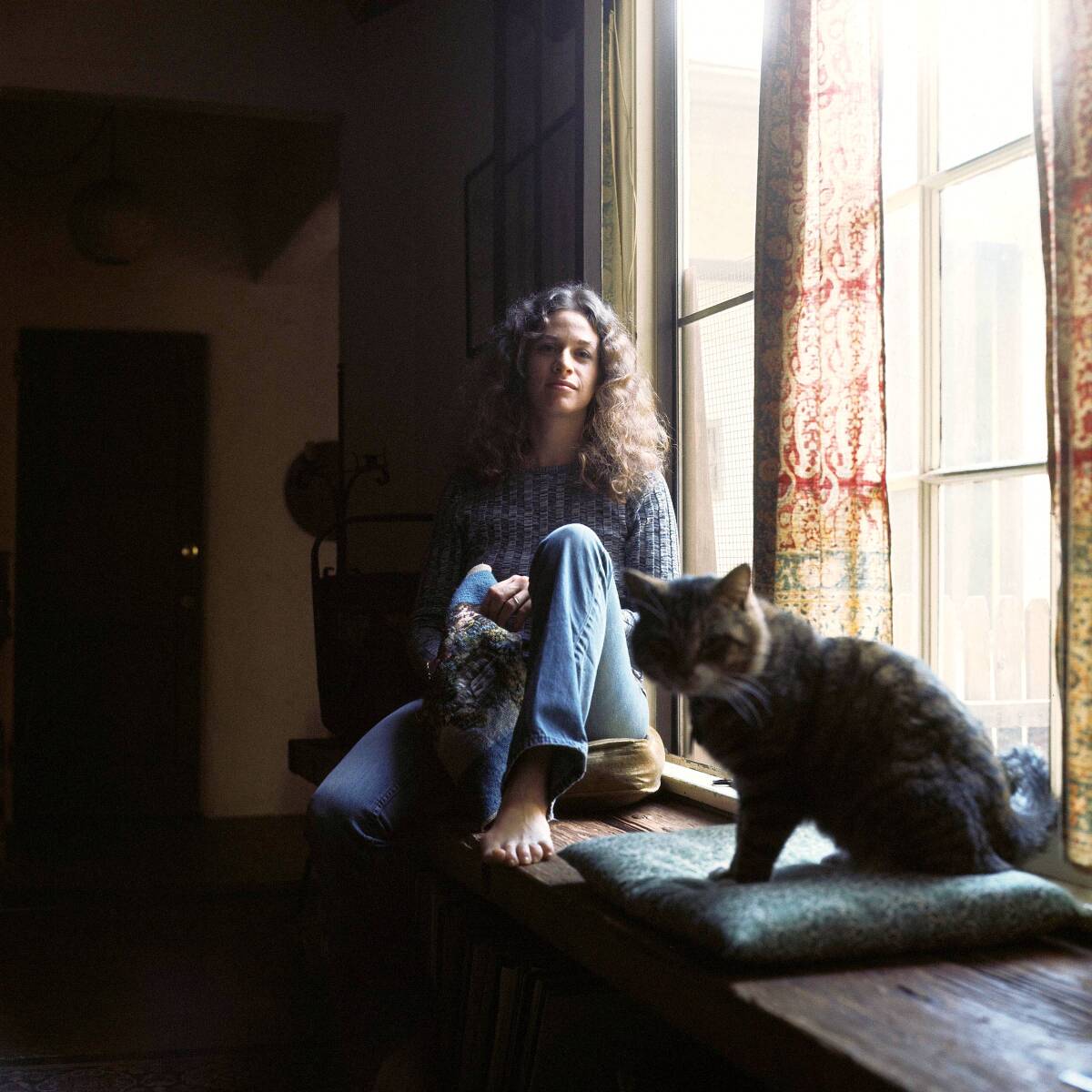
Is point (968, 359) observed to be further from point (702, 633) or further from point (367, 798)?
point (367, 798)

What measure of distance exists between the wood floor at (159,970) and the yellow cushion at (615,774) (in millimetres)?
720

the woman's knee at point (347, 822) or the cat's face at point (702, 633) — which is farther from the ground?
the cat's face at point (702, 633)

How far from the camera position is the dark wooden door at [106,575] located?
4.88 m

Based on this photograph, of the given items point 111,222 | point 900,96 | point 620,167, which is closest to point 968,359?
point 900,96

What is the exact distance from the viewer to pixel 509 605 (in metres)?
1.90

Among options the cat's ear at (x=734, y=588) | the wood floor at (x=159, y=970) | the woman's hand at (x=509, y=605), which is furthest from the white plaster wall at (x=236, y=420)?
the cat's ear at (x=734, y=588)

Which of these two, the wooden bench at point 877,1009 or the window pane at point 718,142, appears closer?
the wooden bench at point 877,1009

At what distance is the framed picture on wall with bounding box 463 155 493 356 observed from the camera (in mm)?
3252

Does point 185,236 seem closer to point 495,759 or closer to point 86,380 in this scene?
point 86,380

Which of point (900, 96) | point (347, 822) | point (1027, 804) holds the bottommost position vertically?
point (347, 822)

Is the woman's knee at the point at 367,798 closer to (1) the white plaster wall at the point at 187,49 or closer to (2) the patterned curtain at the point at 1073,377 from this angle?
(2) the patterned curtain at the point at 1073,377

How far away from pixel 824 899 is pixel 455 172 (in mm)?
2849

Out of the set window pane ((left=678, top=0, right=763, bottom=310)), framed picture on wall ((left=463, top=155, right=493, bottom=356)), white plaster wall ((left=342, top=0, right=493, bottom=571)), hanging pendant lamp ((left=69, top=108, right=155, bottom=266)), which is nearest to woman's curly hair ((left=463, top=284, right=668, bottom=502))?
Answer: window pane ((left=678, top=0, right=763, bottom=310))

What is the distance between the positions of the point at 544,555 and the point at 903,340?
24.4 inches
